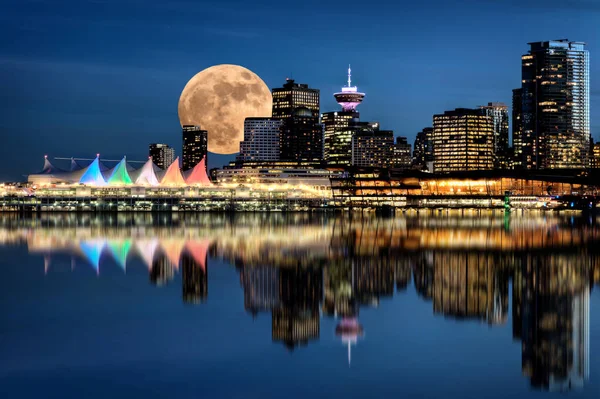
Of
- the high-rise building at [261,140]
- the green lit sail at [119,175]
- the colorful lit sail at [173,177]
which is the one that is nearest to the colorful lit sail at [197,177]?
the colorful lit sail at [173,177]

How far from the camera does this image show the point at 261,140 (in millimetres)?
186250

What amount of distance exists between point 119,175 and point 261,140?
2792 inches

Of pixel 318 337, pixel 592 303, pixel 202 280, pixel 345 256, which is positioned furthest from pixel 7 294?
pixel 592 303

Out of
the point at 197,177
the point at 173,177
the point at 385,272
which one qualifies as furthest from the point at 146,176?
the point at 385,272

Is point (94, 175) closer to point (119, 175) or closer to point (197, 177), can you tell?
point (119, 175)

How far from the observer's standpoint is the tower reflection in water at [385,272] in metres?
21.6

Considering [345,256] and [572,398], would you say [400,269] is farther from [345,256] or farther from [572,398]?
[572,398]

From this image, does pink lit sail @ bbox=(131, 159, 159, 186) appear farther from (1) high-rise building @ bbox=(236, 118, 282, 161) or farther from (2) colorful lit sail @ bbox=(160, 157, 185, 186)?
(1) high-rise building @ bbox=(236, 118, 282, 161)

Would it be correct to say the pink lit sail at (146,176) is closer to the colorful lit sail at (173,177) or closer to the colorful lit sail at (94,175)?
the colorful lit sail at (173,177)

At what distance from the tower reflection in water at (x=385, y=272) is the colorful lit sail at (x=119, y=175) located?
56172 millimetres

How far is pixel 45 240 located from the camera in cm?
5322

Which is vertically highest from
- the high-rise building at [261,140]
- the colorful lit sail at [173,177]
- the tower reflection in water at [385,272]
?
the high-rise building at [261,140]

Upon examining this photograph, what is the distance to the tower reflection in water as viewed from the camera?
21609 mm

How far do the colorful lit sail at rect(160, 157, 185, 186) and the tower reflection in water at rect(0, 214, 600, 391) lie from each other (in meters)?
59.2
